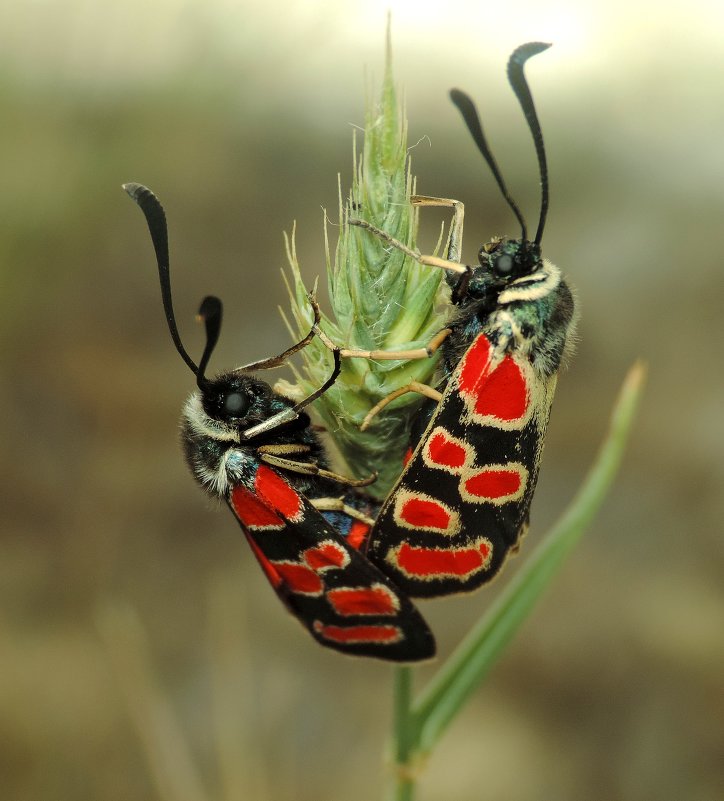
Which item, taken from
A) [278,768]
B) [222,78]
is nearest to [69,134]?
[222,78]

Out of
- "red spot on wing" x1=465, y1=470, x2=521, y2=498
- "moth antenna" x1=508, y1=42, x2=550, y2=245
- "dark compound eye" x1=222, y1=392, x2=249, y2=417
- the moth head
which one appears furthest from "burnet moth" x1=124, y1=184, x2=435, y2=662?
"moth antenna" x1=508, y1=42, x2=550, y2=245

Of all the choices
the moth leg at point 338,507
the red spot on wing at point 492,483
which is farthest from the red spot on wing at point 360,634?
the red spot on wing at point 492,483

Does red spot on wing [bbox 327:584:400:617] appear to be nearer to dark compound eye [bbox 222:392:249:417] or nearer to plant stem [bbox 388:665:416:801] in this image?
plant stem [bbox 388:665:416:801]

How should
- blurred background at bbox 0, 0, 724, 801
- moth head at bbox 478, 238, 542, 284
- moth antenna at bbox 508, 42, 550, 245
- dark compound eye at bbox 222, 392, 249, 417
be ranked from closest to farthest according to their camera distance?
1. moth antenna at bbox 508, 42, 550, 245
2. moth head at bbox 478, 238, 542, 284
3. dark compound eye at bbox 222, 392, 249, 417
4. blurred background at bbox 0, 0, 724, 801

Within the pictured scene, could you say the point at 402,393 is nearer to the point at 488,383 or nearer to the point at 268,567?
the point at 488,383

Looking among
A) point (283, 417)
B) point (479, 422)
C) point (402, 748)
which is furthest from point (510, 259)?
point (402, 748)

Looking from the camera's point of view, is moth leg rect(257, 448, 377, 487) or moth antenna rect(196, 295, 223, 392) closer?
moth antenna rect(196, 295, 223, 392)

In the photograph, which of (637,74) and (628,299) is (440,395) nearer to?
(628,299)
